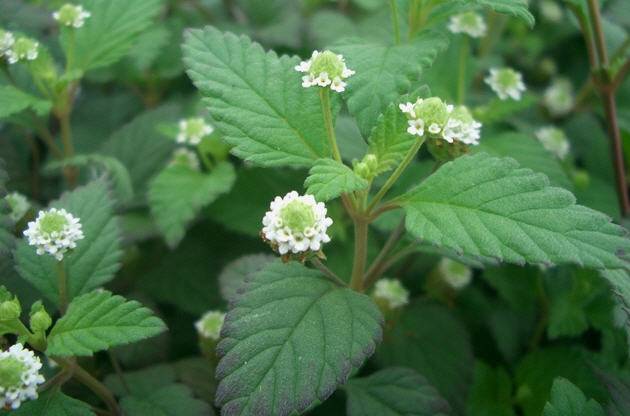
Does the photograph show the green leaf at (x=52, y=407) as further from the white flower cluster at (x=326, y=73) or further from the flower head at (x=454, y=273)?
the flower head at (x=454, y=273)

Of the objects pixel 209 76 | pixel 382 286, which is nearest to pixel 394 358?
pixel 382 286

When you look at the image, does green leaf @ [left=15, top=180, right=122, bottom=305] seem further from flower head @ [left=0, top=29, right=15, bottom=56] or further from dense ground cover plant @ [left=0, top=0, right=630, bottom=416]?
flower head @ [left=0, top=29, right=15, bottom=56]

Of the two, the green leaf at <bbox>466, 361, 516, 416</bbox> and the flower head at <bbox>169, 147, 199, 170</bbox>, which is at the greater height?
the flower head at <bbox>169, 147, 199, 170</bbox>

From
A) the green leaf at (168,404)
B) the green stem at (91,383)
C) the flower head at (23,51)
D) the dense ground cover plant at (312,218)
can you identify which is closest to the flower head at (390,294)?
the dense ground cover plant at (312,218)

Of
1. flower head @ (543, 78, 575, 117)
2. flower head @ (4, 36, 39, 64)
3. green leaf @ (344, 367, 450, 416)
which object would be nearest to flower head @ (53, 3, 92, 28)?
flower head @ (4, 36, 39, 64)

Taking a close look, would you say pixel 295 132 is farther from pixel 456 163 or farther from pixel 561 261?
pixel 561 261

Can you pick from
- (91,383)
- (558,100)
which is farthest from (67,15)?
(558,100)
